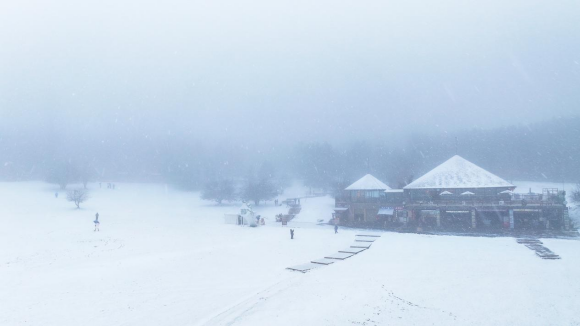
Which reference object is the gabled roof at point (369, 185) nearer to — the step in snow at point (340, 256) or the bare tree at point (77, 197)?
the step in snow at point (340, 256)

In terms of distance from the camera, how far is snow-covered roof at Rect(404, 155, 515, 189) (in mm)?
48156

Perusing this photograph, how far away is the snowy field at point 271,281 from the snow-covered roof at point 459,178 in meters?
15.7

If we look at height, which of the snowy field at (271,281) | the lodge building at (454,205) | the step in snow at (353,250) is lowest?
the snowy field at (271,281)

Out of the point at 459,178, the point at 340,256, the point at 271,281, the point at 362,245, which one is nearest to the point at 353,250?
the point at 362,245

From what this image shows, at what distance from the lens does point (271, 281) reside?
18.8 m

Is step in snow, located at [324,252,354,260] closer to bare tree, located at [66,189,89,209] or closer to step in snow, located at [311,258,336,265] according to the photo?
step in snow, located at [311,258,336,265]

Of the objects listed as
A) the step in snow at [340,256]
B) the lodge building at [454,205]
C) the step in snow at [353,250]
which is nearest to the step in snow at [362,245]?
the step in snow at [353,250]

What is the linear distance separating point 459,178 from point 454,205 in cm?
793

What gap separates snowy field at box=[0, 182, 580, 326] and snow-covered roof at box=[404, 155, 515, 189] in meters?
15.7

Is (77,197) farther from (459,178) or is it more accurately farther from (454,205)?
(459,178)

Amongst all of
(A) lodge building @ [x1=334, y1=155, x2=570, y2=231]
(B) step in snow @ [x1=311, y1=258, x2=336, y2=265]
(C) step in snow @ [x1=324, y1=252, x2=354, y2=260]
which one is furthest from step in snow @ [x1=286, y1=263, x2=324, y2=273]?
(A) lodge building @ [x1=334, y1=155, x2=570, y2=231]

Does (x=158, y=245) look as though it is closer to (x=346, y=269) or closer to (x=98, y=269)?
(x=98, y=269)

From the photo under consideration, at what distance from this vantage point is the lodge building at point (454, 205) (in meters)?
41.0

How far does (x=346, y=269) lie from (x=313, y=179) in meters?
76.1
